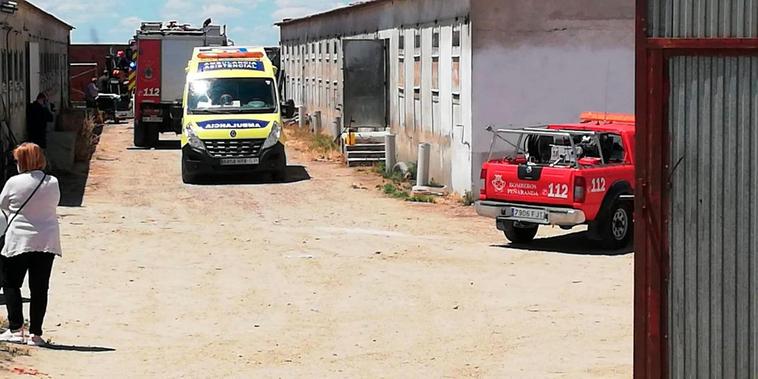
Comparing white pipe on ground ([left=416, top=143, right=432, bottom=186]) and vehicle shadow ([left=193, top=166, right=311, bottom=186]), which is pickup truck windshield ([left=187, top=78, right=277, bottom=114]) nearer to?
vehicle shadow ([left=193, top=166, right=311, bottom=186])

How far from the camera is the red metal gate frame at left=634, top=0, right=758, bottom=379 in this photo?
6.95 m

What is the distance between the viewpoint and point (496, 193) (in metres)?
17.6

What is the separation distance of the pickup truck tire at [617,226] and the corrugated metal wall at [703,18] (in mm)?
10374

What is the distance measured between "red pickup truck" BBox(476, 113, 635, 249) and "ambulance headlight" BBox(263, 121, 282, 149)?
9070mm

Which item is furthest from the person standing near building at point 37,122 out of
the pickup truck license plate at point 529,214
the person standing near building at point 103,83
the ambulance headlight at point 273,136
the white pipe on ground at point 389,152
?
the person standing near building at point 103,83

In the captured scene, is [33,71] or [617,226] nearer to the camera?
[617,226]

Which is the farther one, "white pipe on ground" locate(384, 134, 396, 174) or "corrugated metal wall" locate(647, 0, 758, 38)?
"white pipe on ground" locate(384, 134, 396, 174)

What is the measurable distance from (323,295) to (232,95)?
44.4 feet

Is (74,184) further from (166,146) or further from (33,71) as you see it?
(166,146)

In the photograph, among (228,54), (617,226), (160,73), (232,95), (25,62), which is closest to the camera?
(617,226)

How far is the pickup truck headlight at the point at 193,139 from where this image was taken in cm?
2595

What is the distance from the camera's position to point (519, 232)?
18156 mm

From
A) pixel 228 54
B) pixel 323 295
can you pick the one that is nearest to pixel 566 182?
pixel 323 295

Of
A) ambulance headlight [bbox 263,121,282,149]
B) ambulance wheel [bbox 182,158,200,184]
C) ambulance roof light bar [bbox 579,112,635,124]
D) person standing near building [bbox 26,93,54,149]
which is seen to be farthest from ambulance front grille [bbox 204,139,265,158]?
ambulance roof light bar [bbox 579,112,635,124]
